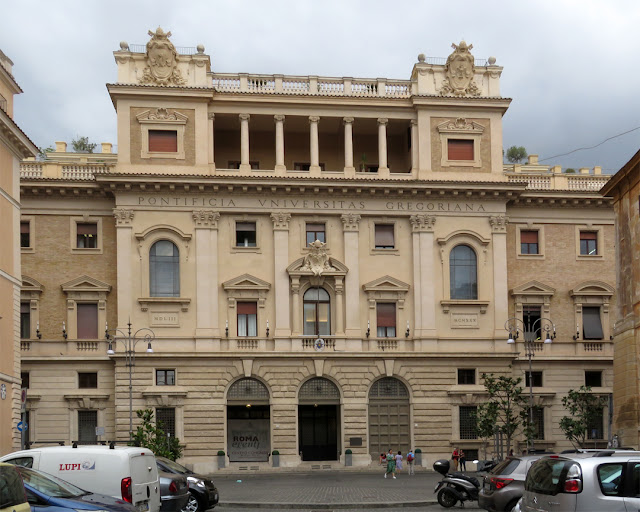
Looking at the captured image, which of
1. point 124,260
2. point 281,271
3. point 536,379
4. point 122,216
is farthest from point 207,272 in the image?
point 536,379

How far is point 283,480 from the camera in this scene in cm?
4662

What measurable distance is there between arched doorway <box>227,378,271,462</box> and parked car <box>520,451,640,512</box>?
125ft

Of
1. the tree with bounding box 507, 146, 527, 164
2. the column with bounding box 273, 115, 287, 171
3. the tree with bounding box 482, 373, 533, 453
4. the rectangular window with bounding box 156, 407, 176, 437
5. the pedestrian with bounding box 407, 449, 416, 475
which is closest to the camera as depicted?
the tree with bounding box 482, 373, 533, 453

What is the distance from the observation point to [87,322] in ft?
176

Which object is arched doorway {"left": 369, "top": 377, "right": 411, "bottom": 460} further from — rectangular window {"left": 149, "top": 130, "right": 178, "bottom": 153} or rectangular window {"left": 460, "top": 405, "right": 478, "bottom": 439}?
rectangular window {"left": 149, "top": 130, "right": 178, "bottom": 153}

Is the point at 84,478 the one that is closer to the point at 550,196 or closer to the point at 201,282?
the point at 201,282

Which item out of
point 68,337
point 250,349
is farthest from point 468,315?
point 68,337

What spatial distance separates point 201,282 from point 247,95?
10364mm

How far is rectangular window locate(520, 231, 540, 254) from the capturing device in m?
57.2

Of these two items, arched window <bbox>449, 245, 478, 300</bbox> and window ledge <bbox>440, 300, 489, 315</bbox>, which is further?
arched window <bbox>449, 245, 478, 300</bbox>

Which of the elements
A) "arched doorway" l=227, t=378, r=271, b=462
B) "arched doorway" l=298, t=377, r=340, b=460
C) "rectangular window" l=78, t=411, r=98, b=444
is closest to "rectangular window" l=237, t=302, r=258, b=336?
"arched doorway" l=227, t=378, r=271, b=462

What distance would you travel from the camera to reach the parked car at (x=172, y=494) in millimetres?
23219

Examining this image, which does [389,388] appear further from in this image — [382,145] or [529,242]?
[382,145]

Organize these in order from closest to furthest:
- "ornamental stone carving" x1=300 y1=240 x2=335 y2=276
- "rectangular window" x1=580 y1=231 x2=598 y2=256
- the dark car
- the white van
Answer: the white van
the dark car
"ornamental stone carving" x1=300 y1=240 x2=335 y2=276
"rectangular window" x1=580 y1=231 x2=598 y2=256
